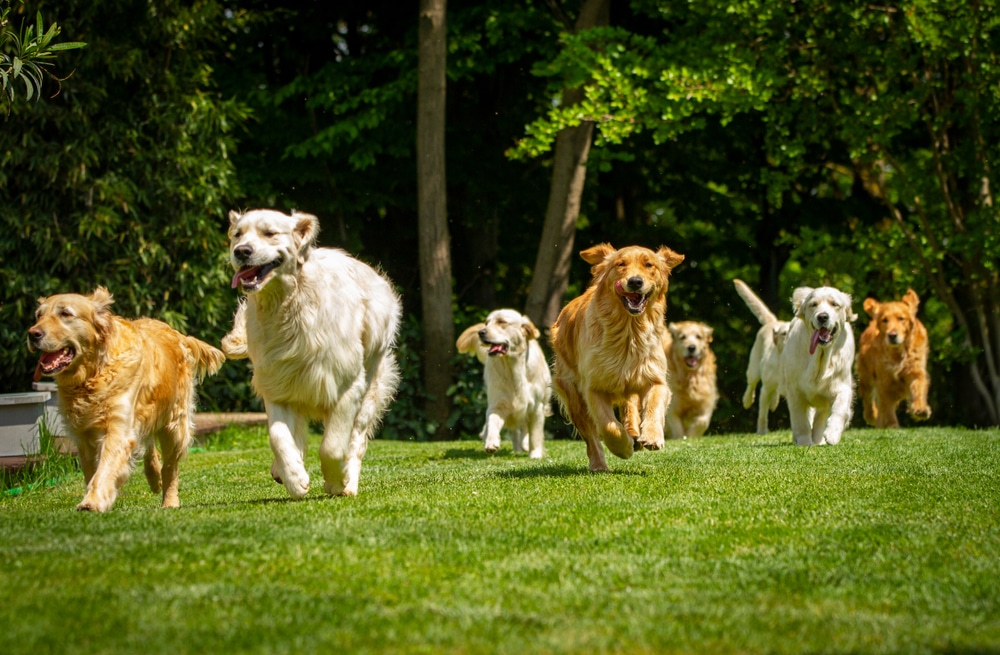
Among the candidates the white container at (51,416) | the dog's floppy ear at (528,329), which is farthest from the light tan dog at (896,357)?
the white container at (51,416)

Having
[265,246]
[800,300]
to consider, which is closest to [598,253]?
[265,246]

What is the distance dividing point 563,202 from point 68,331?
1138 cm

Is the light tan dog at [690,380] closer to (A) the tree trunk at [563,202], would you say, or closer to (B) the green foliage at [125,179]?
(A) the tree trunk at [563,202]

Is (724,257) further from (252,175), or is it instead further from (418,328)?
(252,175)

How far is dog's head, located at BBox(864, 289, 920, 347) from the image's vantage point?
46.8ft

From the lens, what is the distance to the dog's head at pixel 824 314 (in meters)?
10.5

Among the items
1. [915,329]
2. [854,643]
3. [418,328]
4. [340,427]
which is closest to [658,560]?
[854,643]

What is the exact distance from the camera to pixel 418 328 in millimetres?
18062

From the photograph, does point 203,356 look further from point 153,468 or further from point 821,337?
point 821,337

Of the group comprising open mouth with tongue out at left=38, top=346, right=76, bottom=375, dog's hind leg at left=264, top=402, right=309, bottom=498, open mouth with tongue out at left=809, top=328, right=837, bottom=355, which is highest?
open mouth with tongue out at left=809, top=328, right=837, bottom=355

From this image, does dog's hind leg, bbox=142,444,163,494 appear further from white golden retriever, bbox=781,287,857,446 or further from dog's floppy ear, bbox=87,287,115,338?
white golden retriever, bbox=781,287,857,446

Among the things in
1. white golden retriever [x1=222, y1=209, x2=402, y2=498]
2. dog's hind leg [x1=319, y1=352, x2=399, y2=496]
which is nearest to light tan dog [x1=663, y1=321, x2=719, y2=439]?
dog's hind leg [x1=319, y1=352, x2=399, y2=496]

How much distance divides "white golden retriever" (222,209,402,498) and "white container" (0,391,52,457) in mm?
4022

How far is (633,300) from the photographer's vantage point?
750 cm
